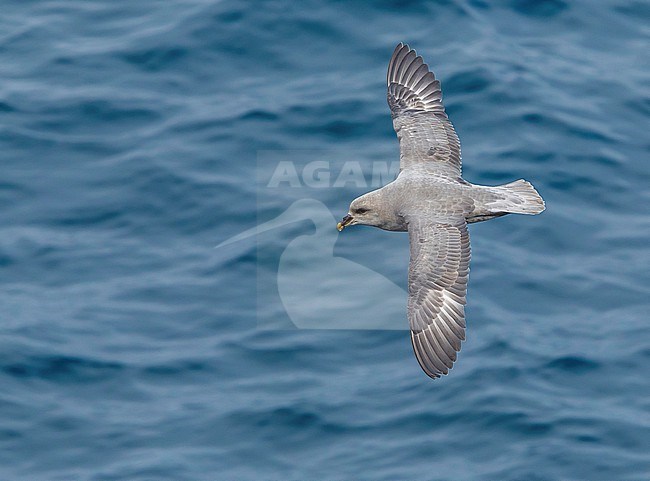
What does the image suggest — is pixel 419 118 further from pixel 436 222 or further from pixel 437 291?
pixel 437 291

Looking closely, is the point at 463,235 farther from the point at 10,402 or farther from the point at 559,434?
the point at 10,402

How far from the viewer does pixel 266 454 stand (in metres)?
16.5

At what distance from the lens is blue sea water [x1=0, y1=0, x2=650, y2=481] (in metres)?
16.5

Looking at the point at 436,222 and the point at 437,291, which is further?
the point at 436,222

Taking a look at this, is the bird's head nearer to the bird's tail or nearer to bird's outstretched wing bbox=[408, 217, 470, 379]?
bird's outstretched wing bbox=[408, 217, 470, 379]

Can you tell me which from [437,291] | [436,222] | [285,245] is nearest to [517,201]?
[436,222]

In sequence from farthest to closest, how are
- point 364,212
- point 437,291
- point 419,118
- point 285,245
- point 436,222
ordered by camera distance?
point 285,245 → point 419,118 → point 364,212 → point 436,222 → point 437,291

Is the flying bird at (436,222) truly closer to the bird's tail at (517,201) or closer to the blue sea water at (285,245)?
the bird's tail at (517,201)

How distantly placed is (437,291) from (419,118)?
239 centimetres

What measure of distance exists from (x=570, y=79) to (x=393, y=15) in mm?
2662

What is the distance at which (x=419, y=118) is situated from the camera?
14031mm

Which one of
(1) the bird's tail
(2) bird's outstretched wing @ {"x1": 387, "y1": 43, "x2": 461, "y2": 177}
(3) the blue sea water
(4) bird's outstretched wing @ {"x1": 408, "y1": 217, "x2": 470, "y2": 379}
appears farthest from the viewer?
(3) the blue sea water

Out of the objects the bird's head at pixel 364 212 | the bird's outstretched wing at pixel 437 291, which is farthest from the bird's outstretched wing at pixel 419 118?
the bird's outstretched wing at pixel 437 291

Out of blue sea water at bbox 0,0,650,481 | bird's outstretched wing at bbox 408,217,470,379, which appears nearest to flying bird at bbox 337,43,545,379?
bird's outstretched wing at bbox 408,217,470,379
